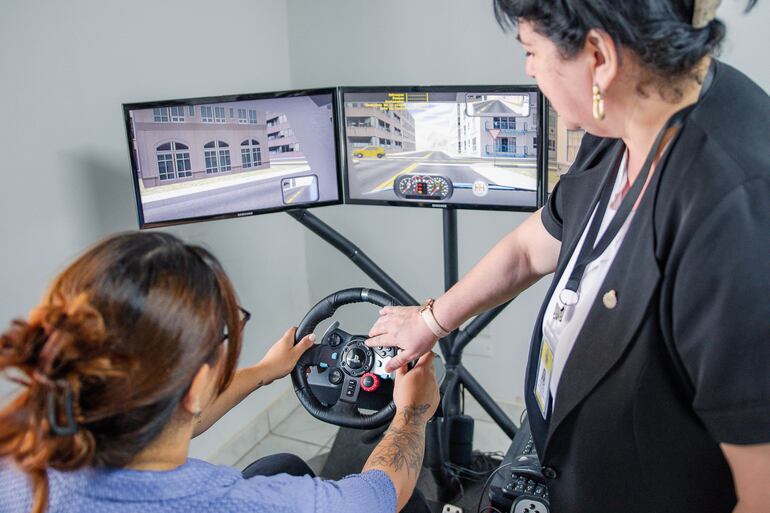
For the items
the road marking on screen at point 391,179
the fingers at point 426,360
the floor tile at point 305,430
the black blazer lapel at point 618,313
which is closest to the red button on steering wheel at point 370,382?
the fingers at point 426,360

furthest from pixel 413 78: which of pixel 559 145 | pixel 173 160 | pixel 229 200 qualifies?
pixel 173 160

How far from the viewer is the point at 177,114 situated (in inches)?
83.5

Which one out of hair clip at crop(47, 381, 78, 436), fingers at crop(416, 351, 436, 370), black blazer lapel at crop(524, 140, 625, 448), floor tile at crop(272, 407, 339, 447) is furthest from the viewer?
floor tile at crop(272, 407, 339, 447)

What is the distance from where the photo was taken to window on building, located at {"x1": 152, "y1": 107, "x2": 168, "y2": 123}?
2.08 meters

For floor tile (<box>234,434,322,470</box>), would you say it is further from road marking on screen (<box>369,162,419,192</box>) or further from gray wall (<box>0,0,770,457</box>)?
road marking on screen (<box>369,162,419,192</box>)

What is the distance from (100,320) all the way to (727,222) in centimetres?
80

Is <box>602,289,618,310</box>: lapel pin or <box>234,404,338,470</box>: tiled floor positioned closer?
<box>602,289,618,310</box>: lapel pin

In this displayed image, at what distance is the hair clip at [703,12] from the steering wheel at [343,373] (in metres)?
0.95

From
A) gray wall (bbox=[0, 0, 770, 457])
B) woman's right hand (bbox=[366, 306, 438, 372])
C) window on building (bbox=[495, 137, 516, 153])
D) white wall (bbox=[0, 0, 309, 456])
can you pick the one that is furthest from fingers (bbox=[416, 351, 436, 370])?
gray wall (bbox=[0, 0, 770, 457])

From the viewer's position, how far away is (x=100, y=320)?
872 mm

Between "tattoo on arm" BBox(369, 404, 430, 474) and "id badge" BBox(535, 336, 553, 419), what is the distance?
0.81 feet

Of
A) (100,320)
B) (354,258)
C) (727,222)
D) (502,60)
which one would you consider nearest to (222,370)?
(100,320)

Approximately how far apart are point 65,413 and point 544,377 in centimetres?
85

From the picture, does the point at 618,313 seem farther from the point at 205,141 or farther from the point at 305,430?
the point at 305,430
